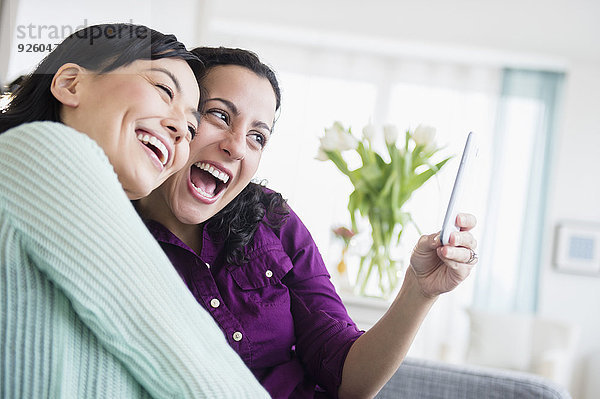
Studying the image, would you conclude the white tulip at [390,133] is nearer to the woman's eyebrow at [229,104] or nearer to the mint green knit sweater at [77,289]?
the woman's eyebrow at [229,104]

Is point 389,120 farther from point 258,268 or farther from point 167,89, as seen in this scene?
point 167,89

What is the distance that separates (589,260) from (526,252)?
1.77ft

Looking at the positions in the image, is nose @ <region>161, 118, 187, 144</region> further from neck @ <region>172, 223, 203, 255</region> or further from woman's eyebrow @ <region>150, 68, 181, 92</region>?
neck @ <region>172, 223, 203, 255</region>

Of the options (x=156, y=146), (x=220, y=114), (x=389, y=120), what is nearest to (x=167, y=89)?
(x=156, y=146)

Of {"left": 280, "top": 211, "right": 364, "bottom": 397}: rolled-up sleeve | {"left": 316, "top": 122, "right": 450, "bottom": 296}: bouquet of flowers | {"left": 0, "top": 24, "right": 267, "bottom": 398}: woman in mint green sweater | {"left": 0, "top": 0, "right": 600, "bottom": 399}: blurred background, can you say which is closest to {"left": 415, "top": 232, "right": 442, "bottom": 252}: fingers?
{"left": 280, "top": 211, "right": 364, "bottom": 397}: rolled-up sleeve

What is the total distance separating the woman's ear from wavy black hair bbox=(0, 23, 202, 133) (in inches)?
0.7

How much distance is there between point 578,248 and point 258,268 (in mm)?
4852

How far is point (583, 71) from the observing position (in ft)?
17.5

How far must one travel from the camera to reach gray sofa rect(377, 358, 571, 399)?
118cm

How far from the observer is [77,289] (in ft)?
2.10

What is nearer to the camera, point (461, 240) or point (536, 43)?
point (461, 240)

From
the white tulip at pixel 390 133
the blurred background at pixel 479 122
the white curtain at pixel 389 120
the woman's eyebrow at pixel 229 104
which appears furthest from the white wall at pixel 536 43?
the woman's eyebrow at pixel 229 104

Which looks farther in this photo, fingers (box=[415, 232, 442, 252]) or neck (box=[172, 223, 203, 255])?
neck (box=[172, 223, 203, 255])

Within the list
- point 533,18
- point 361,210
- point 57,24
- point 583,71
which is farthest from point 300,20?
point 57,24
